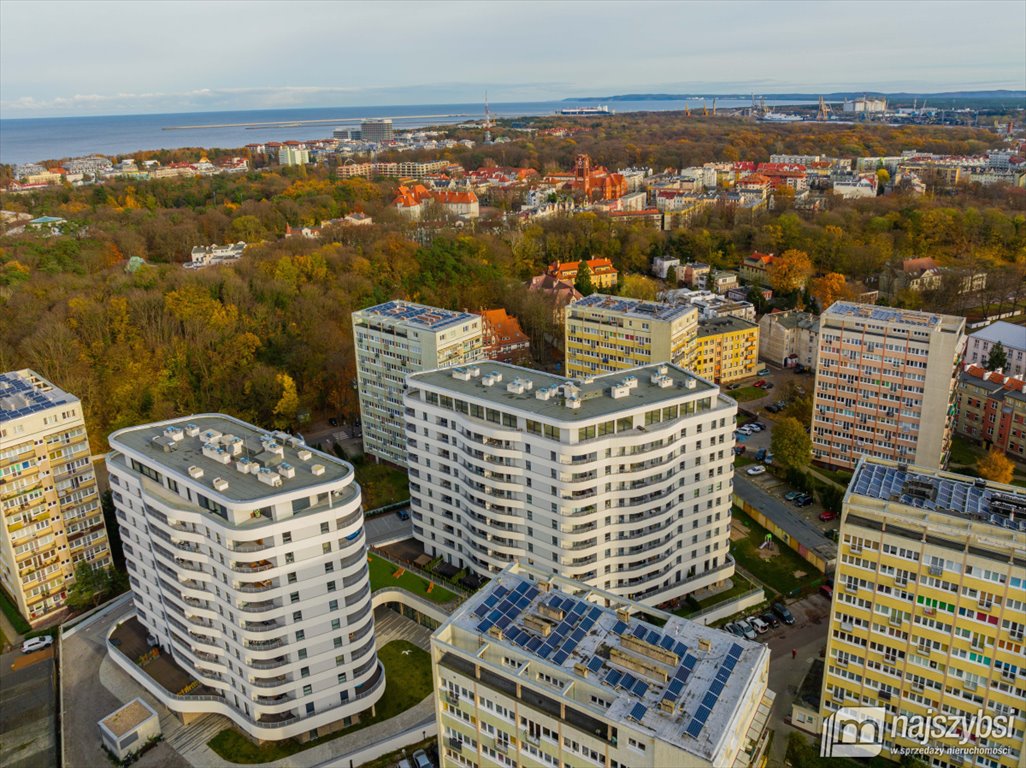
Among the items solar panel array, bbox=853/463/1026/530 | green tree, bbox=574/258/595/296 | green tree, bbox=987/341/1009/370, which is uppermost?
solar panel array, bbox=853/463/1026/530

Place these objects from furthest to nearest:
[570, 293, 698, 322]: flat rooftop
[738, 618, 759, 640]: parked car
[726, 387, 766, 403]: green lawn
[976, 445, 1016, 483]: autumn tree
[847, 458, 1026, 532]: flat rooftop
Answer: [726, 387, 766, 403]: green lawn, [570, 293, 698, 322]: flat rooftop, [976, 445, 1016, 483]: autumn tree, [738, 618, 759, 640]: parked car, [847, 458, 1026, 532]: flat rooftop

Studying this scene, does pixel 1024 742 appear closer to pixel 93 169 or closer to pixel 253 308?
pixel 253 308

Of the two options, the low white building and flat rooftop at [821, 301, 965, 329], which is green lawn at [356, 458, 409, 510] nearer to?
the low white building

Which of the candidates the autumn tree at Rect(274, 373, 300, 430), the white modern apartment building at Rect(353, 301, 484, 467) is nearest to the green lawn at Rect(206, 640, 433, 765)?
the white modern apartment building at Rect(353, 301, 484, 467)

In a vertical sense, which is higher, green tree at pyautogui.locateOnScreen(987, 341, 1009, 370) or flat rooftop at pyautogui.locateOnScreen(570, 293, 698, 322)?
flat rooftop at pyautogui.locateOnScreen(570, 293, 698, 322)

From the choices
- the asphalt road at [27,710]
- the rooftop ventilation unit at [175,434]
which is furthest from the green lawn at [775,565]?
the asphalt road at [27,710]

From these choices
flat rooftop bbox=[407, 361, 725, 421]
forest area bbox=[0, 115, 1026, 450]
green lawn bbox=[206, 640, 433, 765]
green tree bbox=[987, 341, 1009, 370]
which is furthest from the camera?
green tree bbox=[987, 341, 1009, 370]
